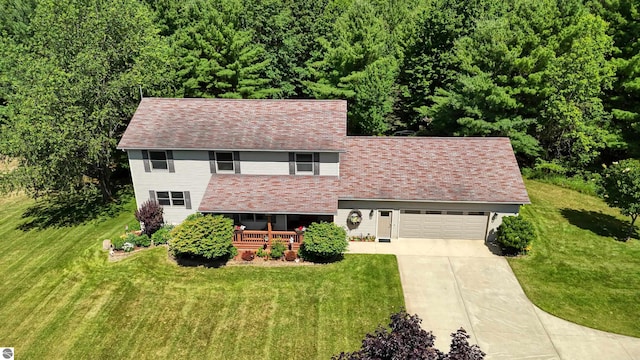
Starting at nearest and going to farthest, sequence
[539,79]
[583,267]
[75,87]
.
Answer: [583,267]
[75,87]
[539,79]

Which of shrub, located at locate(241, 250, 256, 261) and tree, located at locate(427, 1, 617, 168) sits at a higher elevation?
tree, located at locate(427, 1, 617, 168)

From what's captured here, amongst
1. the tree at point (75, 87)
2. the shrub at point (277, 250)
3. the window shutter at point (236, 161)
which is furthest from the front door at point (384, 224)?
the tree at point (75, 87)

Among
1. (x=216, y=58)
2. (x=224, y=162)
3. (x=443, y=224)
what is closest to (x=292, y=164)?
(x=224, y=162)

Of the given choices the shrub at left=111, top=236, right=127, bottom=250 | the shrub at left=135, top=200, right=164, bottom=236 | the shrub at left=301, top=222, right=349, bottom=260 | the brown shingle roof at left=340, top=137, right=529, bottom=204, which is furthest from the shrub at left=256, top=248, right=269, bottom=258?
the shrub at left=111, top=236, right=127, bottom=250

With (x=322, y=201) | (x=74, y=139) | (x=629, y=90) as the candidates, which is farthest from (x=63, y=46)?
(x=629, y=90)

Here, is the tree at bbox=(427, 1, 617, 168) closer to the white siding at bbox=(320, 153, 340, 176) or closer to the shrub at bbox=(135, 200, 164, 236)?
the white siding at bbox=(320, 153, 340, 176)

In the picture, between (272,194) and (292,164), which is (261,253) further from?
(292,164)
